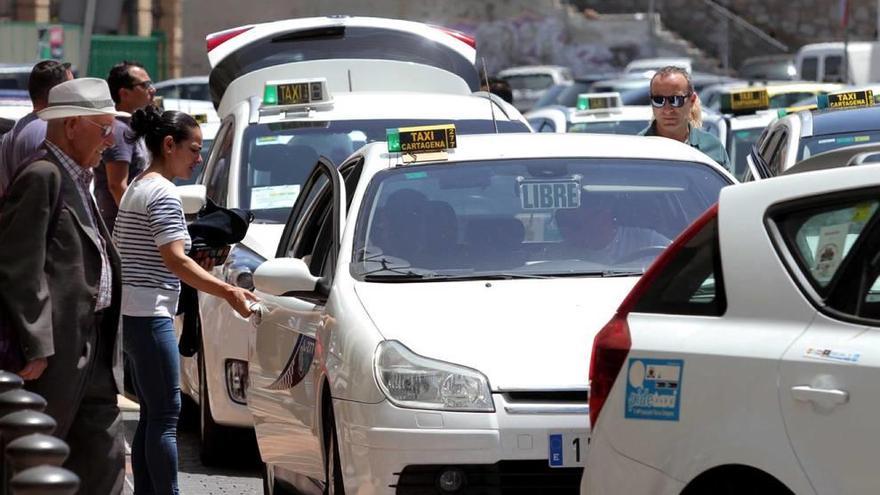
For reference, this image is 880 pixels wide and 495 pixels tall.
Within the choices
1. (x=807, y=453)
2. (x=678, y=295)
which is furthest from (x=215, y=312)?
(x=807, y=453)

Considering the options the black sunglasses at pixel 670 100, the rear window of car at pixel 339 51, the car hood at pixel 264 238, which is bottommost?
the car hood at pixel 264 238

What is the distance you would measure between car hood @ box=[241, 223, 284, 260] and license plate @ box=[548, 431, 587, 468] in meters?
3.40

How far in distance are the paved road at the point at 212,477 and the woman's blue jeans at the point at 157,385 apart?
1.44 metres

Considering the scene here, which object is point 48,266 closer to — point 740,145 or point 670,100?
point 670,100

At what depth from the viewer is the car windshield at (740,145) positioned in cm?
1684

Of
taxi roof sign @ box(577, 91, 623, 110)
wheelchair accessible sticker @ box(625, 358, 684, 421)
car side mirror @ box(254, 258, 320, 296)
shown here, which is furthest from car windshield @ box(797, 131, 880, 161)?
taxi roof sign @ box(577, 91, 623, 110)

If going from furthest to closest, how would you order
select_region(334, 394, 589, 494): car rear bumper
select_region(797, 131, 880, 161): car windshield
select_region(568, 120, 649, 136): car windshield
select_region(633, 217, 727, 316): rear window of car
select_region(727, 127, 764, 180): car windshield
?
select_region(568, 120, 649, 136): car windshield, select_region(727, 127, 764, 180): car windshield, select_region(797, 131, 880, 161): car windshield, select_region(334, 394, 589, 494): car rear bumper, select_region(633, 217, 727, 316): rear window of car

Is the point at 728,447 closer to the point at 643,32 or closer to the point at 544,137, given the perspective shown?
the point at 544,137

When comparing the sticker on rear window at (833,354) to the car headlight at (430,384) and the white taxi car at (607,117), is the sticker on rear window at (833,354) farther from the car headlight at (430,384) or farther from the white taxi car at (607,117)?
the white taxi car at (607,117)

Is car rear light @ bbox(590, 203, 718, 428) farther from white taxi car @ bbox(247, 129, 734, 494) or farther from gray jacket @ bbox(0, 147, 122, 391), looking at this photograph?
gray jacket @ bbox(0, 147, 122, 391)

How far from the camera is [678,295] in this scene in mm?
5445

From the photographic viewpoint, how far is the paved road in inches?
370

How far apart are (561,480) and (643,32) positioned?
161ft

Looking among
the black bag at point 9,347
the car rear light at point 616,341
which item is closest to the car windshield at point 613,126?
the black bag at point 9,347
